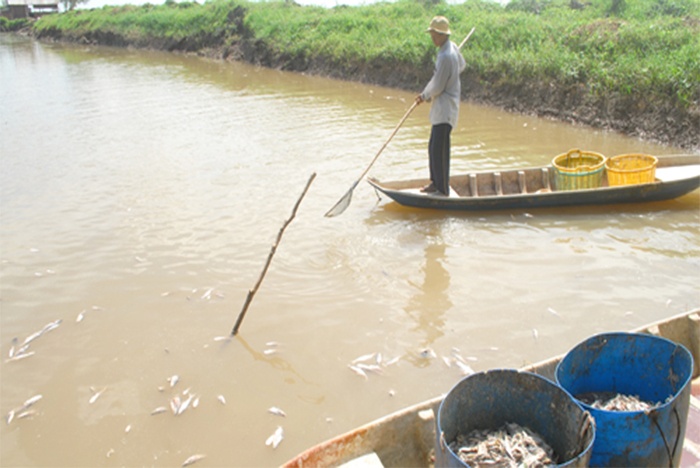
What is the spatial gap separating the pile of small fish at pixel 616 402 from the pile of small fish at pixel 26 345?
506 centimetres

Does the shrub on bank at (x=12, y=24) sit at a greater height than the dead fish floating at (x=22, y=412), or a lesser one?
greater

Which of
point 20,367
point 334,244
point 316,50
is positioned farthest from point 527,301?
point 316,50

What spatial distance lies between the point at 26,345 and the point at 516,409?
488 centimetres

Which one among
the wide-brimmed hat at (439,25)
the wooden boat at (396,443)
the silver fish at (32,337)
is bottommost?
the silver fish at (32,337)

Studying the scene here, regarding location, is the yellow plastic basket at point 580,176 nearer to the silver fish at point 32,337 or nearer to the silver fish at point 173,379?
the silver fish at point 173,379

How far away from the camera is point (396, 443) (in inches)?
140

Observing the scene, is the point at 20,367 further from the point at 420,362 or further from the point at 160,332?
the point at 420,362

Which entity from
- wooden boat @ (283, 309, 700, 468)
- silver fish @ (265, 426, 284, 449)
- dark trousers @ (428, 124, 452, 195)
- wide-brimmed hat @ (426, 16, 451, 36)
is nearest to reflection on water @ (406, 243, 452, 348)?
dark trousers @ (428, 124, 452, 195)

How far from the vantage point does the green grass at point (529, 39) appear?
12648mm

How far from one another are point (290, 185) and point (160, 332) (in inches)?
183

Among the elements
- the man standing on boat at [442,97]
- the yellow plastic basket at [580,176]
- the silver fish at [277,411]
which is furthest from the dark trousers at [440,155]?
the silver fish at [277,411]

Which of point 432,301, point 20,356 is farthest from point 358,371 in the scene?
point 20,356

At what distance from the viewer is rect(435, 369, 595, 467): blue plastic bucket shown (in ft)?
10.4

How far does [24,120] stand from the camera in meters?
16.0
